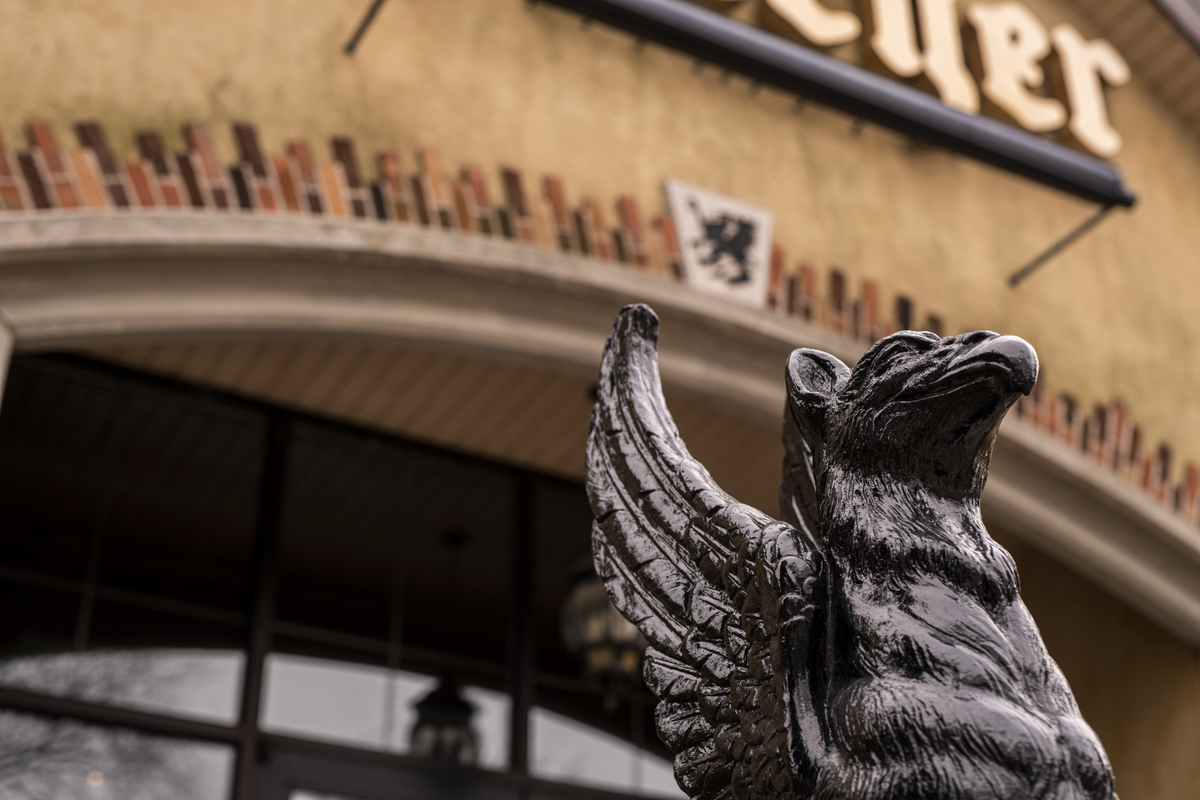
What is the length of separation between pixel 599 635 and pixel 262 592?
4.48 ft

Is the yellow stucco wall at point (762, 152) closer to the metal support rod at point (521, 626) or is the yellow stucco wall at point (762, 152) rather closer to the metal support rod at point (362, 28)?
the metal support rod at point (362, 28)

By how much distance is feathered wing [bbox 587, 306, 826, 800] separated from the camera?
53.2 inches

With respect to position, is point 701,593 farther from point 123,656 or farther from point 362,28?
point 123,656

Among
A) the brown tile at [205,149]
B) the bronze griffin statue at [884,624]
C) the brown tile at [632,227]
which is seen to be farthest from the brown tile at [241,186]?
the bronze griffin statue at [884,624]

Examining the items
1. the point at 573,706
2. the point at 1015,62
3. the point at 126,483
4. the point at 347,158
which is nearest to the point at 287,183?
the point at 347,158

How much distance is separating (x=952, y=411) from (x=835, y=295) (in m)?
3.81

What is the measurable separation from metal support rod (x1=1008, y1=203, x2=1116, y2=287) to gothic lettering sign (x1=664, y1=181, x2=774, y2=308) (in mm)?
1444

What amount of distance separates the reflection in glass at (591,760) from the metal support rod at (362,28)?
292 centimetres

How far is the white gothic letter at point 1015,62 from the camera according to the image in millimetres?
5832

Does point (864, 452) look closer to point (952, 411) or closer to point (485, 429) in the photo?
point (952, 411)

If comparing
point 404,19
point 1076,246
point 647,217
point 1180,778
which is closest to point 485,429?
point 647,217

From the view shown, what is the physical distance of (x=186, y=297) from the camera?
12.2 ft

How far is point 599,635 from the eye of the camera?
16.6ft

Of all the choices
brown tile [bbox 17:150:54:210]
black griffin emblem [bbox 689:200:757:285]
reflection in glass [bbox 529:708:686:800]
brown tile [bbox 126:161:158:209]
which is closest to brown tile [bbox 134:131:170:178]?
brown tile [bbox 126:161:158:209]
